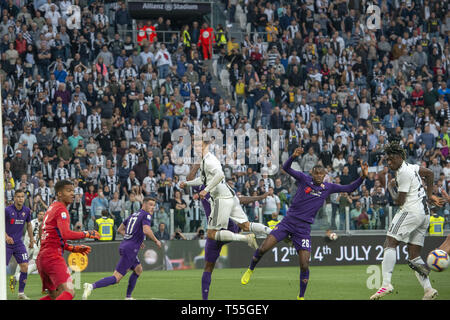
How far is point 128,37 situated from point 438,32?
13216 millimetres

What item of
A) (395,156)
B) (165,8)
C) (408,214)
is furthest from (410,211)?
(165,8)

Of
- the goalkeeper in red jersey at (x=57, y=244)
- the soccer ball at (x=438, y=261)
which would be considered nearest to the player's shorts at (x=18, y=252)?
the goalkeeper in red jersey at (x=57, y=244)

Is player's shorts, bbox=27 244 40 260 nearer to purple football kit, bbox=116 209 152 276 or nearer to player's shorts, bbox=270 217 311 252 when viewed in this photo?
purple football kit, bbox=116 209 152 276

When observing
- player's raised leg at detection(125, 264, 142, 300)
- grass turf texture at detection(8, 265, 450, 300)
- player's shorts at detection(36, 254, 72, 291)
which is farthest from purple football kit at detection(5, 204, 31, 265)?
player's shorts at detection(36, 254, 72, 291)

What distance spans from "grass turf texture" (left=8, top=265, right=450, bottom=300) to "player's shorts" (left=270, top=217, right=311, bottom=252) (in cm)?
164

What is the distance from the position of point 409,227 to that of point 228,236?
285 centimetres

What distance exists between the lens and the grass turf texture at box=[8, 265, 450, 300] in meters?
15.2

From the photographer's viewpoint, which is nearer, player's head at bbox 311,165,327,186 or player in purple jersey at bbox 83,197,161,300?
player's head at bbox 311,165,327,186

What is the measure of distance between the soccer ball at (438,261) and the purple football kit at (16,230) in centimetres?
800

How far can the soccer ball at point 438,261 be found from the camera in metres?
11.3

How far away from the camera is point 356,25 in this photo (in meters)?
33.0

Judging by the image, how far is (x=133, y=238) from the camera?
14.1m
